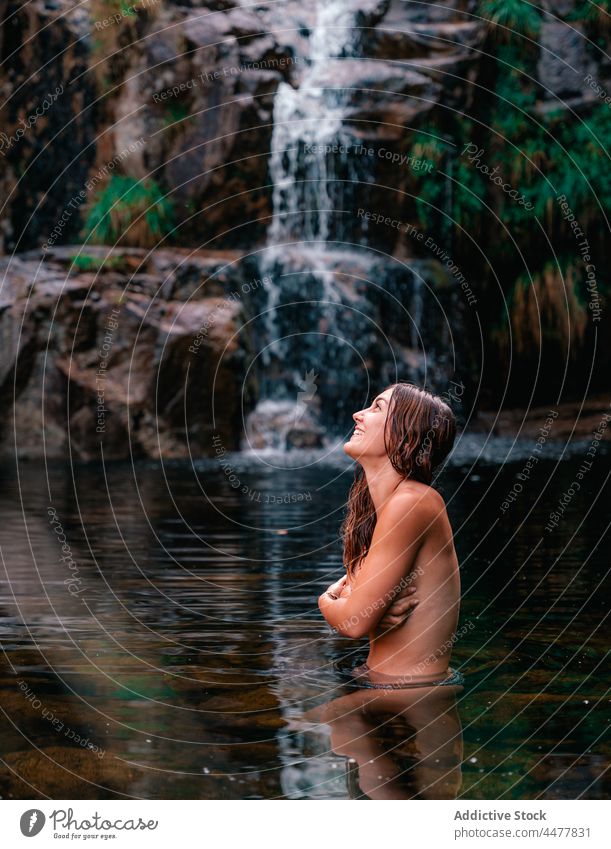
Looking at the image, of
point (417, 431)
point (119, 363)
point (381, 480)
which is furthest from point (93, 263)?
point (417, 431)

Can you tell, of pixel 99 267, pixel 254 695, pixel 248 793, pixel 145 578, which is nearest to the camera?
pixel 248 793

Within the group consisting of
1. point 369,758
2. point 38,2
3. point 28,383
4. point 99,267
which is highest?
point 38,2

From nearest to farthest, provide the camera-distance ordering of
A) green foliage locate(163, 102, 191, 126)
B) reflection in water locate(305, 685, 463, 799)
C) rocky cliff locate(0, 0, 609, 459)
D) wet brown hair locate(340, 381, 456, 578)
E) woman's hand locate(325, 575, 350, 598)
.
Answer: reflection in water locate(305, 685, 463, 799) < wet brown hair locate(340, 381, 456, 578) < woman's hand locate(325, 575, 350, 598) < rocky cliff locate(0, 0, 609, 459) < green foliage locate(163, 102, 191, 126)

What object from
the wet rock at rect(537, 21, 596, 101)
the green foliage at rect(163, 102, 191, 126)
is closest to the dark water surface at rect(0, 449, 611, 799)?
the green foliage at rect(163, 102, 191, 126)

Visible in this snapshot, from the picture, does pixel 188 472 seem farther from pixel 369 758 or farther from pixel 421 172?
pixel 369 758

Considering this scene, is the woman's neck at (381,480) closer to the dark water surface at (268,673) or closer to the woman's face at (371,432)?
the woman's face at (371,432)

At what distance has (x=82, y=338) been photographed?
22156mm

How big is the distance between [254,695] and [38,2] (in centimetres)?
2194

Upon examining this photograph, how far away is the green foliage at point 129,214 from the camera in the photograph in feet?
76.7

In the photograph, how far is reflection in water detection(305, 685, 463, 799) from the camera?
393 cm

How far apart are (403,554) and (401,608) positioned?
1.02 feet

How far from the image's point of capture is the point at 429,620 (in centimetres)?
515

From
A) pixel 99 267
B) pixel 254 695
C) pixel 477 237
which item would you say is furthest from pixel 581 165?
pixel 254 695

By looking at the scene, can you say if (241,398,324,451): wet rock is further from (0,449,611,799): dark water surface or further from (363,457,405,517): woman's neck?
(363,457,405,517): woman's neck
